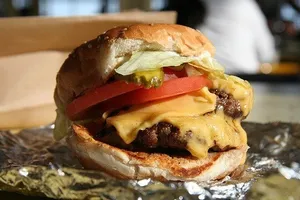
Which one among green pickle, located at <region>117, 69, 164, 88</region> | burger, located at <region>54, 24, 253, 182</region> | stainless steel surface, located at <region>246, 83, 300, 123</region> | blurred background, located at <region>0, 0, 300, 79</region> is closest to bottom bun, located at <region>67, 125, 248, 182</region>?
burger, located at <region>54, 24, 253, 182</region>

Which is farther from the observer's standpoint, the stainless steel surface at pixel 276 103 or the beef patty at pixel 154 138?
the stainless steel surface at pixel 276 103

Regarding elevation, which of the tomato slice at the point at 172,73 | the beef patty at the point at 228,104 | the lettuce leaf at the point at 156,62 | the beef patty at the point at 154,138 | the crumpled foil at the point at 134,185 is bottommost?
the crumpled foil at the point at 134,185

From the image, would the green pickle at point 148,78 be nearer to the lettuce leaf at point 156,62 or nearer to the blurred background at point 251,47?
the lettuce leaf at point 156,62

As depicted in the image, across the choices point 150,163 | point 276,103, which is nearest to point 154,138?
point 150,163

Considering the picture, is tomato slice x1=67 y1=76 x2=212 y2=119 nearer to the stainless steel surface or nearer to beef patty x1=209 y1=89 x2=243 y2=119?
beef patty x1=209 y1=89 x2=243 y2=119

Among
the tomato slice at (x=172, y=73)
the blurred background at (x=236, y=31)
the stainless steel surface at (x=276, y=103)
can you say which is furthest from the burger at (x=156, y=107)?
the blurred background at (x=236, y=31)

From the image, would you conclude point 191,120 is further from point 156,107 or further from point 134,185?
point 134,185

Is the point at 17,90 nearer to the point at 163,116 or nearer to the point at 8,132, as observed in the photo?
the point at 8,132
